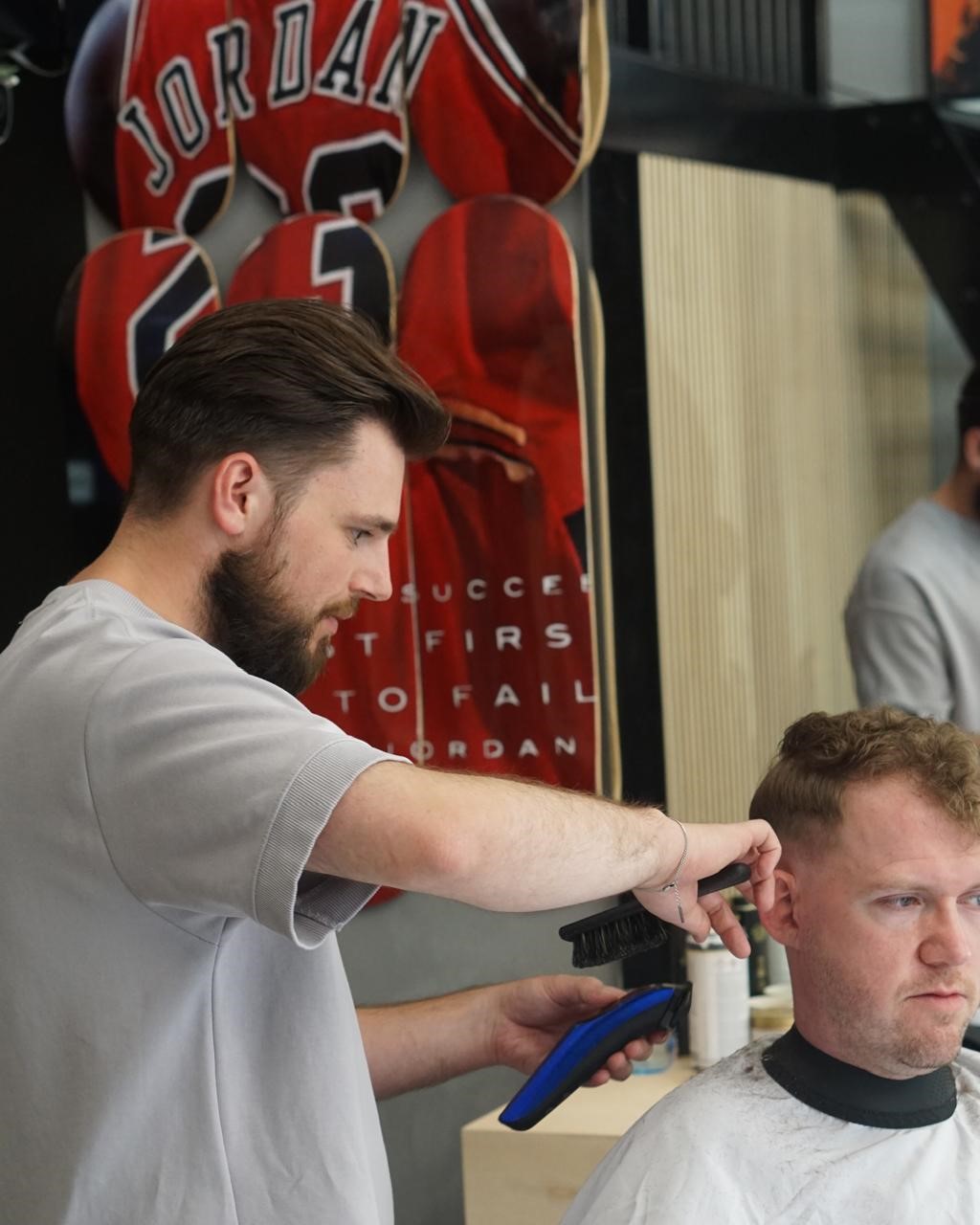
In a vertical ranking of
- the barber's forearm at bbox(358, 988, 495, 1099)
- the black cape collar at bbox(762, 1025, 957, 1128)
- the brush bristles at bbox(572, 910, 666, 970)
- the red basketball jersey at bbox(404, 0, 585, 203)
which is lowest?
the black cape collar at bbox(762, 1025, 957, 1128)

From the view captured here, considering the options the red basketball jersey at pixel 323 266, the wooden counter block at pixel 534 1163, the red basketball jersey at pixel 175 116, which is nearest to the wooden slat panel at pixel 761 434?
the red basketball jersey at pixel 323 266

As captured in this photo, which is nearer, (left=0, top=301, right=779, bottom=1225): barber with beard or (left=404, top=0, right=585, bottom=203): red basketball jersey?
(left=0, top=301, right=779, bottom=1225): barber with beard

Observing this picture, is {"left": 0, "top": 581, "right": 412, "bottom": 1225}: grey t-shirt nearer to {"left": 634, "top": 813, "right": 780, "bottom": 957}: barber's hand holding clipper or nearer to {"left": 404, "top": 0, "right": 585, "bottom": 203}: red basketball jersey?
{"left": 634, "top": 813, "right": 780, "bottom": 957}: barber's hand holding clipper

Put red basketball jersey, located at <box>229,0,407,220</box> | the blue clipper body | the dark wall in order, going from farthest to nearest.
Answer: the dark wall
red basketball jersey, located at <box>229,0,407,220</box>
the blue clipper body

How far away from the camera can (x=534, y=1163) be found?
7.77ft

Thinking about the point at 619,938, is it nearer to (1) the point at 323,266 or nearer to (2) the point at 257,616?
(2) the point at 257,616

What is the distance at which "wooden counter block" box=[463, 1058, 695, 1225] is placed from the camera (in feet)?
7.66

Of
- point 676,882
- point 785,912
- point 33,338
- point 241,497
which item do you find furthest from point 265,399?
point 33,338

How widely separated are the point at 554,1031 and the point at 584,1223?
242mm

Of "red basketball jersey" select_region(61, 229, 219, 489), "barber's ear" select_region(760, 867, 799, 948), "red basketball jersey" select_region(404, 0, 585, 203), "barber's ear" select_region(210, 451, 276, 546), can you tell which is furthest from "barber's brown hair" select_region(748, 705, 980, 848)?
"red basketball jersey" select_region(61, 229, 219, 489)

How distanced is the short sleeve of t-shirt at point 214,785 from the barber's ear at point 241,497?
208mm

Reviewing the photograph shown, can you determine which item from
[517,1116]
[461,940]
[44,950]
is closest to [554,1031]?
[517,1116]

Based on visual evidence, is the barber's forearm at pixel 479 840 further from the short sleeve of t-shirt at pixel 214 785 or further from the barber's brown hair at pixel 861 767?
the barber's brown hair at pixel 861 767

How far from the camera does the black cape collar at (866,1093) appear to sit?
1.82 m
